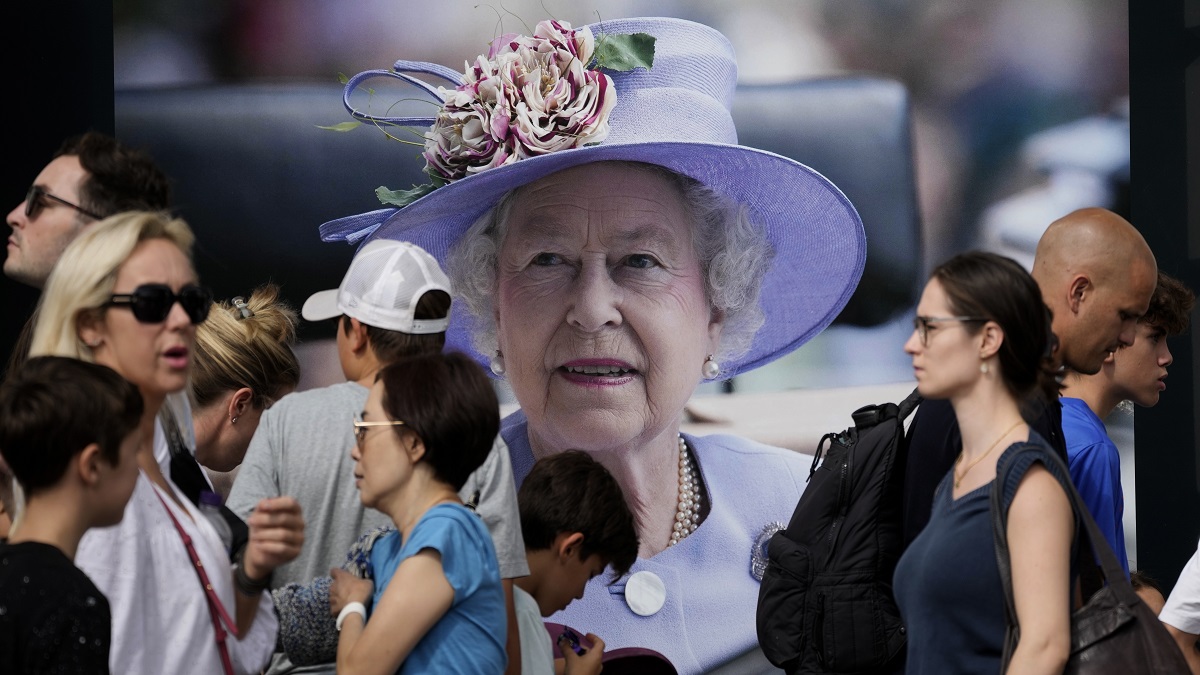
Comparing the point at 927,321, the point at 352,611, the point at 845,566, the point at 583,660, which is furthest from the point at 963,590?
the point at 583,660

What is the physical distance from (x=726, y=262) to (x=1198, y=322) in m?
1.57

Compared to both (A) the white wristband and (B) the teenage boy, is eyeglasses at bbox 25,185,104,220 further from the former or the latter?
(B) the teenage boy

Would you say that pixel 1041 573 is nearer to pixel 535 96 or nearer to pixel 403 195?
pixel 535 96

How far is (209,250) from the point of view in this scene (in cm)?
409

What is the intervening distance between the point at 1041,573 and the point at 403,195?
7.80 feet

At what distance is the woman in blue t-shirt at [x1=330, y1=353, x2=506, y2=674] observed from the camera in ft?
6.65

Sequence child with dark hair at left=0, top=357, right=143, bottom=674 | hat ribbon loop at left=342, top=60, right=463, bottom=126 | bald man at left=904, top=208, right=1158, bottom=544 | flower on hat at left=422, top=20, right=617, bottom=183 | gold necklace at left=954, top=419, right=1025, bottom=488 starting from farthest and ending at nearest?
hat ribbon loop at left=342, top=60, right=463, bottom=126 → flower on hat at left=422, top=20, right=617, bottom=183 → bald man at left=904, top=208, right=1158, bottom=544 → gold necklace at left=954, top=419, right=1025, bottom=488 → child with dark hair at left=0, top=357, right=143, bottom=674

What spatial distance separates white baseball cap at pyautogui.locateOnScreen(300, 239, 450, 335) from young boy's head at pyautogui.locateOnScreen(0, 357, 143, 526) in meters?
0.67

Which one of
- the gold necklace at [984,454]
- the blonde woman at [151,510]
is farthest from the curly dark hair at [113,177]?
the gold necklace at [984,454]

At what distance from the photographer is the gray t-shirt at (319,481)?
2467 mm

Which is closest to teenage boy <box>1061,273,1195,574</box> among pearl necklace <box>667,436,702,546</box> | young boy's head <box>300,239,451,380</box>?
pearl necklace <box>667,436,702,546</box>

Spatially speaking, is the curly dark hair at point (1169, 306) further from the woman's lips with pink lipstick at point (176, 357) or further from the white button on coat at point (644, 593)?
the woman's lips with pink lipstick at point (176, 357)

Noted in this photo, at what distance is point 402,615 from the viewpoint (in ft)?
6.62

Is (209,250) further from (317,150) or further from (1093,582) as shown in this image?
(1093,582)
